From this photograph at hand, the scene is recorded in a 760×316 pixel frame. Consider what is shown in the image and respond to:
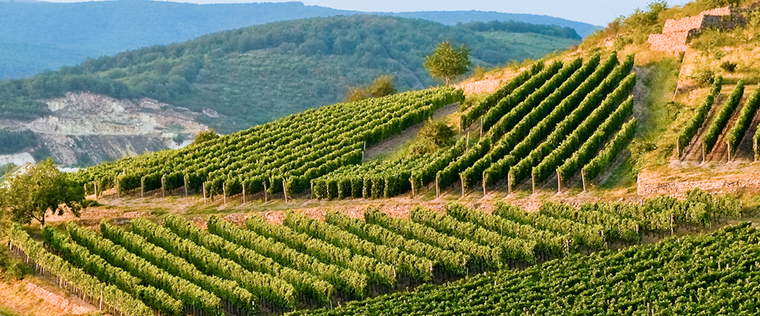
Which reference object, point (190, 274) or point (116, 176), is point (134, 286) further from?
point (116, 176)

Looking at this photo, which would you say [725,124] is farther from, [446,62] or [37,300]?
[37,300]

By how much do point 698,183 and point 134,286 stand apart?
27.7 metres

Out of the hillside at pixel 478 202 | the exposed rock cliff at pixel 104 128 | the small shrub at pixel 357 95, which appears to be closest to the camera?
the hillside at pixel 478 202

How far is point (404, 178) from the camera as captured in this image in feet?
187

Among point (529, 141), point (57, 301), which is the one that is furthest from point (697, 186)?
point (57, 301)

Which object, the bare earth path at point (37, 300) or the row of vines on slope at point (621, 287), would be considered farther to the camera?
the bare earth path at point (37, 300)

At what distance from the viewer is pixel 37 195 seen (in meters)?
55.2

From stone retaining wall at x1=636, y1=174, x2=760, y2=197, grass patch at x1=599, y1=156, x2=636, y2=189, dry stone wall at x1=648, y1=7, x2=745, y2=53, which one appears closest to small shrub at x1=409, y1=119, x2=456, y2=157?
grass patch at x1=599, y1=156, x2=636, y2=189

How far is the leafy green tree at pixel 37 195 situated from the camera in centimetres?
5538

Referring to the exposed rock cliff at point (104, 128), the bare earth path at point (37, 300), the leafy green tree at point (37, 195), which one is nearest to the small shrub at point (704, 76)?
the leafy green tree at point (37, 195)

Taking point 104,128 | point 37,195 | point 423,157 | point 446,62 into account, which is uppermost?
point 446,62

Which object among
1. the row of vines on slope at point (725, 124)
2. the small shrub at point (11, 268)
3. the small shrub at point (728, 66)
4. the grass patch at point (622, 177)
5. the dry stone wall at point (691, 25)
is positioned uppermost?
the dry stone wall at point (691, 25)

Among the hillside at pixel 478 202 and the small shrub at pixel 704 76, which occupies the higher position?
the small shrub at pixel 704 76

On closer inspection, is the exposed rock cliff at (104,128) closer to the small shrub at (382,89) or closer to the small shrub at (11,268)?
the small shrub at (382,89)
